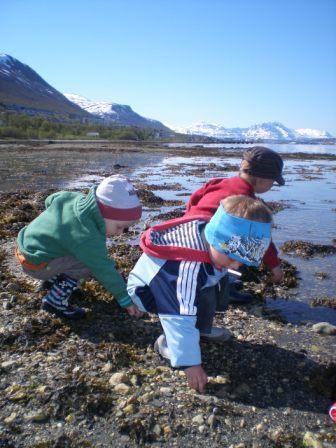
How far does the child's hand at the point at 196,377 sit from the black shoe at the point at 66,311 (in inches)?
59.3

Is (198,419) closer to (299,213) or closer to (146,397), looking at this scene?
(146,397)

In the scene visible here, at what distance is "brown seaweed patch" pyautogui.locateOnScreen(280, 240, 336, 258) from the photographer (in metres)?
6.86

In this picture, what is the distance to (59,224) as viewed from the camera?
3850mm

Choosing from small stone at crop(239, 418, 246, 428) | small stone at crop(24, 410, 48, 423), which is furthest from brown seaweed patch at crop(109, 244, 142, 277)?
small stone at crop(239, 418, 246, 428)

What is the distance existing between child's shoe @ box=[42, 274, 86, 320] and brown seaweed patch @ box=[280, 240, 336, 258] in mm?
4060

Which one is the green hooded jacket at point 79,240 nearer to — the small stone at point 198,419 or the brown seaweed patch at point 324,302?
the small stone at point 198,419

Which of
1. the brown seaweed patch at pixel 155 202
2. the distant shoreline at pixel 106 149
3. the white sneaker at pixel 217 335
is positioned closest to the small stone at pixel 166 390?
the white sneaker at pixel 217 335

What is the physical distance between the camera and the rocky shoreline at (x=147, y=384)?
267 cm

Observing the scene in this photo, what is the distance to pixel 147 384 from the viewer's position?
10.4 ft

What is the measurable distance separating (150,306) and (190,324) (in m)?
0.61

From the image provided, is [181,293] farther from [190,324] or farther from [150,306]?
[150,306]

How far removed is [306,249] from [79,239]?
456cm

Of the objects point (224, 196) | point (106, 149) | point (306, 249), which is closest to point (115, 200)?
point (224, 196)

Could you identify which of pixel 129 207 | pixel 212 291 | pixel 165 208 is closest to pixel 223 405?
pixel 212 291
